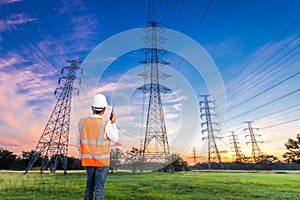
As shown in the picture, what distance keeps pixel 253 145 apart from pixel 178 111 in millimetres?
38688

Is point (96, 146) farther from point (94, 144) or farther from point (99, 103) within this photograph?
point (99, 103)

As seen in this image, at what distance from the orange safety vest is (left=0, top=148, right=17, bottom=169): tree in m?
79.9

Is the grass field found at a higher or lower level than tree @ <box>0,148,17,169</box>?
lower

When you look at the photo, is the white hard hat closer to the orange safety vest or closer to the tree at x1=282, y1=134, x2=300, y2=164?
the orange safety vest

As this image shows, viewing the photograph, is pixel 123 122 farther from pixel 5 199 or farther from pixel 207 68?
pixel 5 199

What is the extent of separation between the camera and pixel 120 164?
135ft

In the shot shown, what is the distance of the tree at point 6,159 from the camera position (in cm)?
6915

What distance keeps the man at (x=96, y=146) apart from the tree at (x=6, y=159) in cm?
7987

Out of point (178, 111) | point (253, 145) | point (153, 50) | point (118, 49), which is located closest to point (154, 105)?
point (178, 111)

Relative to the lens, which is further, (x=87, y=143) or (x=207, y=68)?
(x=207, y=68)

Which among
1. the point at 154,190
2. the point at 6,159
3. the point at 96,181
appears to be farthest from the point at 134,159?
the point at 6,159

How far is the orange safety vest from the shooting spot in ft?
12.5

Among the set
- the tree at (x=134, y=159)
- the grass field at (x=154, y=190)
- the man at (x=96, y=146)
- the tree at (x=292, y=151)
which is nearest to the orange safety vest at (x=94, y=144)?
the man at (x=96, y=146)

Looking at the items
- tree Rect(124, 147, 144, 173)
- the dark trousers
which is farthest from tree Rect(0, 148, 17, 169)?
the dark trousers
